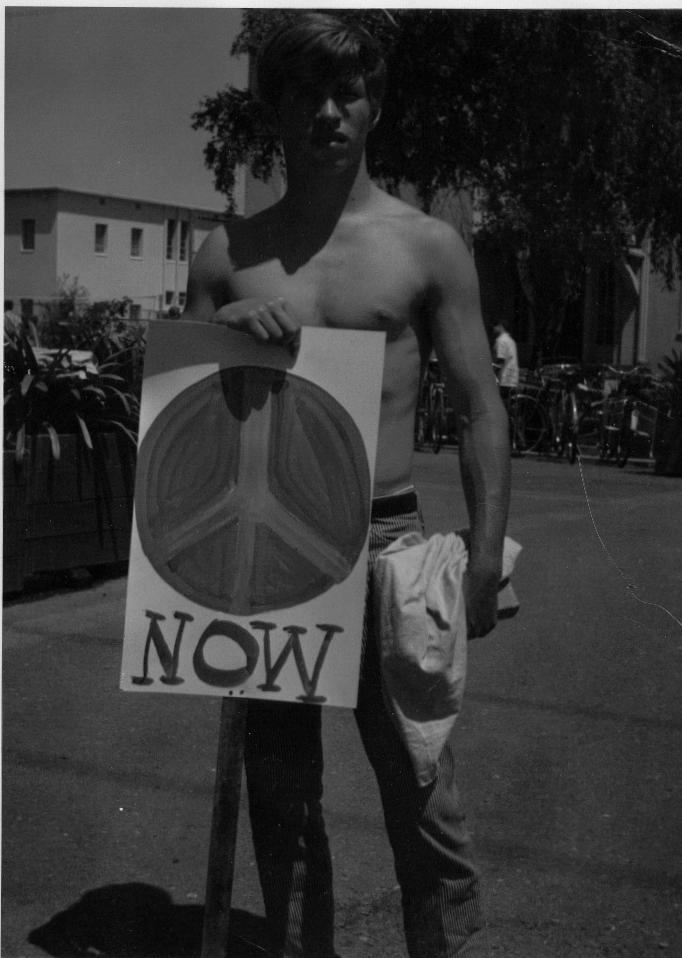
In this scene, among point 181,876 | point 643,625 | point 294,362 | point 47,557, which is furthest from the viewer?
point 47,557

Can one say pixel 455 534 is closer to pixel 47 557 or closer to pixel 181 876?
pixel 181 876

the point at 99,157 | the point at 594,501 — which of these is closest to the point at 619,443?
the point at 594,501

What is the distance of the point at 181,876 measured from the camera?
11.3 ft

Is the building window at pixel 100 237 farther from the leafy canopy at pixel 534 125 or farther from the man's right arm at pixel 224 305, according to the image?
the man's right arm at pixel 224 305

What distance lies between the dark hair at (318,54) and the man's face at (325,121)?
18 millimetres

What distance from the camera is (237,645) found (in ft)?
8.11

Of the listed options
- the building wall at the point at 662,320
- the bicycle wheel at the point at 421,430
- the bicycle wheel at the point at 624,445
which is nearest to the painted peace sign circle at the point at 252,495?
the bicycle wheel at the point at 421,430

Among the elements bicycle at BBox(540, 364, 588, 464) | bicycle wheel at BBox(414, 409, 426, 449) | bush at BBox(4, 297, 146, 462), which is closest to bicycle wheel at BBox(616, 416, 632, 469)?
bicycle at BBox(540, 364, 588, 464)

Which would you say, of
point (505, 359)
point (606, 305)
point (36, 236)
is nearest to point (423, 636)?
point (505, 359)

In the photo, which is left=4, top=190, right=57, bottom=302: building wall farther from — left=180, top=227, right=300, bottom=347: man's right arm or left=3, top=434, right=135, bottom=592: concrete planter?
left=3, top=434, right=135, bottom=592: concrete planter

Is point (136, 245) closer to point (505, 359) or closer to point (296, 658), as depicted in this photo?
point (505, 359)

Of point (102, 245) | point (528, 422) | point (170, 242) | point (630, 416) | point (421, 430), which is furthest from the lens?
point (102, 245)

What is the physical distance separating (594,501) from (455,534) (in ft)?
5.75

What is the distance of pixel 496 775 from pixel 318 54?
2435 mm
